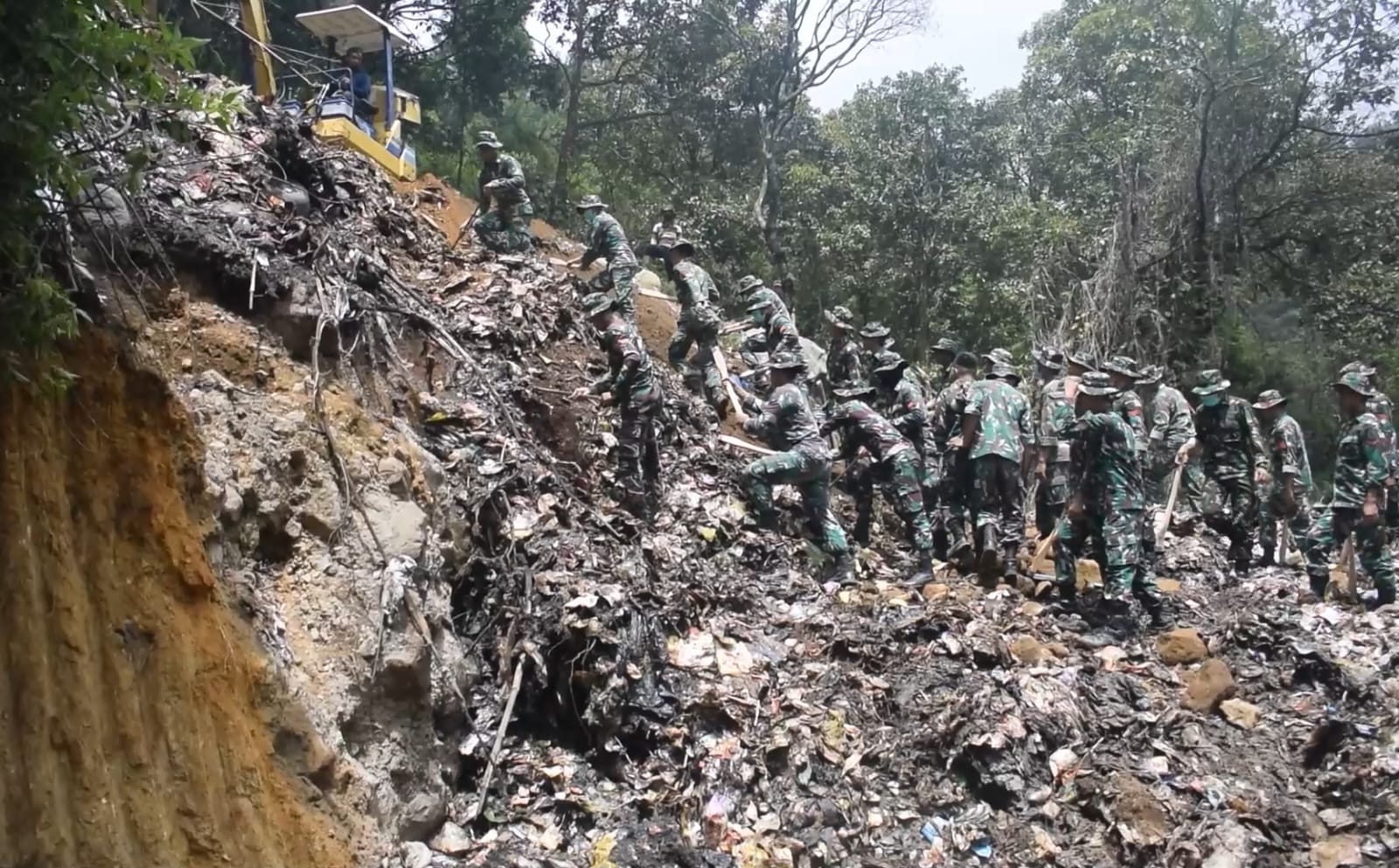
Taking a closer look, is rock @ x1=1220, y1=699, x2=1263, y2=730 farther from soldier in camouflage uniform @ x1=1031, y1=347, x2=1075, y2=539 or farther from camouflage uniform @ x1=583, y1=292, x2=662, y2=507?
camouflage uniform @ x1=583, y1=292, x2=662, y2=507

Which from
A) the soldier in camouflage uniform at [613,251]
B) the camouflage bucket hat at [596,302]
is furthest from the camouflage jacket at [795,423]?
the soldier in camouflage uniform at [613,251]

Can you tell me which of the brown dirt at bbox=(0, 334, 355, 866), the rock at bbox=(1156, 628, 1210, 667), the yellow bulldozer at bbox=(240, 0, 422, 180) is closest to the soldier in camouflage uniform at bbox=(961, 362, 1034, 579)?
the rock at bbox=(1156, 628, 1210, 667)

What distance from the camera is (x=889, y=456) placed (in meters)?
8.44

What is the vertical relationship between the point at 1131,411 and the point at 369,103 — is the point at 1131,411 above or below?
below

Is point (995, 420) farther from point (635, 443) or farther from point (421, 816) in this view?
point (421, 816)

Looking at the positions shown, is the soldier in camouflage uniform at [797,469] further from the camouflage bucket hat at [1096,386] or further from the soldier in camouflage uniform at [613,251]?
the soldier in camouflage uniform at [613,251]

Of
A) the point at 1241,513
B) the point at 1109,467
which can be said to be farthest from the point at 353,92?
the point at 1241,513

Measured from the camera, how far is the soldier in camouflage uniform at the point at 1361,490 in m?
7.57

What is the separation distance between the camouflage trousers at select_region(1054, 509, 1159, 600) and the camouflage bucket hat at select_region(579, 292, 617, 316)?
12.4ft

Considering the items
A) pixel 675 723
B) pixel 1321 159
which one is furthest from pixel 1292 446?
pixel 1321 159

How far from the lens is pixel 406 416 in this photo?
594 cm

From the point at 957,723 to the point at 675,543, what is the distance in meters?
2.49

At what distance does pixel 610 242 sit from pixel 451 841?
6523mm

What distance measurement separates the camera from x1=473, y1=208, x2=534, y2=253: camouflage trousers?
10273 millimetres
